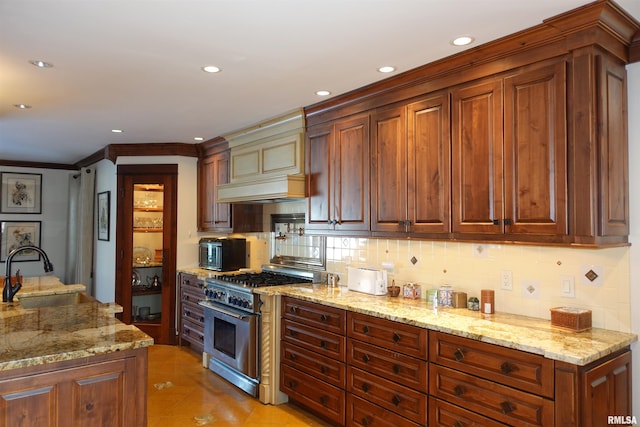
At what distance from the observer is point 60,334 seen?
89.1 inches

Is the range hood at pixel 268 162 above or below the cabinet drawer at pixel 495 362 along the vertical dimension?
above

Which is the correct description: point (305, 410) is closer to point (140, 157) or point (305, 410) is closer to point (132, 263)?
point (132, 263)

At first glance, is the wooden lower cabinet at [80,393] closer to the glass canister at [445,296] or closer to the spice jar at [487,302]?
the glass canister at [445,296]

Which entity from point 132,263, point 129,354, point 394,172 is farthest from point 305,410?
point 132,263

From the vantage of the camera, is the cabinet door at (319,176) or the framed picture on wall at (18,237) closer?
the cabinet door at (319,176)

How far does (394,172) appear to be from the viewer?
3094 mm

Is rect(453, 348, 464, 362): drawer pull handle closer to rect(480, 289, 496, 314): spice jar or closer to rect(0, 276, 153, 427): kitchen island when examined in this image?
rect(480, 289, 496, 314): spice jar

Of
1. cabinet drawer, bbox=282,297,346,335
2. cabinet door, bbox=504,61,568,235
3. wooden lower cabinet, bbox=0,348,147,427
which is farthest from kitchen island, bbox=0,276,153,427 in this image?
cabinet door, bbox=504,61,568,235

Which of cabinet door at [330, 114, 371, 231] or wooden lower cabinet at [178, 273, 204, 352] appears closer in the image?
cabinet door at [330, 114, 371, 231]

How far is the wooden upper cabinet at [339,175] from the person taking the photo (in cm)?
335

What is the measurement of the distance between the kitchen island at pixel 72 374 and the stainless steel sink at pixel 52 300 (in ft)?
3.84

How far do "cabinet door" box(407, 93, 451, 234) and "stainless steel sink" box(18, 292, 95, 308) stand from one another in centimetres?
276

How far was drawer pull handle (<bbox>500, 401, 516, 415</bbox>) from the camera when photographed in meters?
2.09

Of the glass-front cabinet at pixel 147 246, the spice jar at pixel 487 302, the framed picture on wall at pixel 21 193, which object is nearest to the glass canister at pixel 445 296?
the spice jar at pixel 487 302
